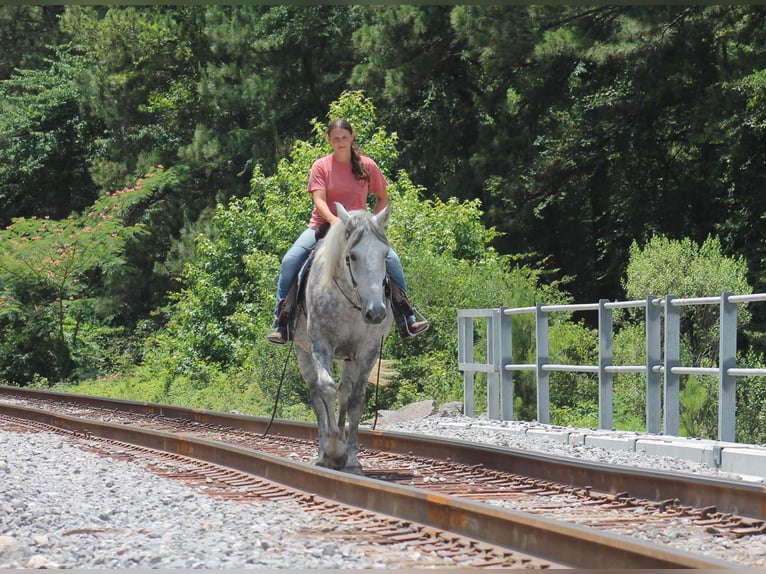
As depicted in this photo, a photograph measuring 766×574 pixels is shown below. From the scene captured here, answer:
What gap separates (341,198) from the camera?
915 centimetres

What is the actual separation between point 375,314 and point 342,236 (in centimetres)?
71

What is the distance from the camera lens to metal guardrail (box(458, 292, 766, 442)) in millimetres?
10273

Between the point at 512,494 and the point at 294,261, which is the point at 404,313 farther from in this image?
the point at 512,494

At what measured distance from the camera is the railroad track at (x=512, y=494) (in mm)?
5219

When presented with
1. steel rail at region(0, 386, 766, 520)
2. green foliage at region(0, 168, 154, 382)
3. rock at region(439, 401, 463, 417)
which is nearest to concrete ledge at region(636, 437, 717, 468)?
steel rail at region(0, 386, 766, 520)

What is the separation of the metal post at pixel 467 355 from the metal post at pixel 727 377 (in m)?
4.96

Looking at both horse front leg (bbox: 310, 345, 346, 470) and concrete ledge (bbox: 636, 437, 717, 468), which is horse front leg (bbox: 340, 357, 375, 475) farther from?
concrete ledge (bbox: 636, 437, 717, 468)

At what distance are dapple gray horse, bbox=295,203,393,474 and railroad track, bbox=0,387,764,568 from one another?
0.48 meters

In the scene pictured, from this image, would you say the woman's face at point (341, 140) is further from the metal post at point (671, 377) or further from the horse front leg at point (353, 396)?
the metal post at point (671, 377)

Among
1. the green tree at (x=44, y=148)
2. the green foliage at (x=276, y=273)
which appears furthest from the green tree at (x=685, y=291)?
the green tree at (x=44, y=148)

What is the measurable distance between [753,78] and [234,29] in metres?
18.7

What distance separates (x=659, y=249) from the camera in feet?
63.2

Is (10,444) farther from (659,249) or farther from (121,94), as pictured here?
(121,94)

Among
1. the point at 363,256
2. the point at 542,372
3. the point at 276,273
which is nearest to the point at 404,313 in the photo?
the point at 363,256
